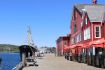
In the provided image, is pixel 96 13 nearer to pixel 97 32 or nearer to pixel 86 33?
pixel 97 32

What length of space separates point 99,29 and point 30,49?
1240cm

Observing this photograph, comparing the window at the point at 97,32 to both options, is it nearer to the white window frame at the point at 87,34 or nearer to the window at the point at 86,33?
the white window frame at the point at 87,34

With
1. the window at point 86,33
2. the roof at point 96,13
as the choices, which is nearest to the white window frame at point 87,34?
the window at point 86,33

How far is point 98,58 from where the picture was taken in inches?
1511

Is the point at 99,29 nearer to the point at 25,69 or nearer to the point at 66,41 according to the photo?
the point at 25,69

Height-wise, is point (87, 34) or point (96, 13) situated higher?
point (96, 13)

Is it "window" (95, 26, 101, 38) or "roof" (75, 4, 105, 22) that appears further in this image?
"window" (95, 26, 101, 38)

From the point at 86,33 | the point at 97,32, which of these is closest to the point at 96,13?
the point at 97,32

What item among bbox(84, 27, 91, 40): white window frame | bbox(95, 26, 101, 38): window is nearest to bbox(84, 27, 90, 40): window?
bbox(84, 27, 91, 40): white window frame

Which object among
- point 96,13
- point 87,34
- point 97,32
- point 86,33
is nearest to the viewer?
point 97,32

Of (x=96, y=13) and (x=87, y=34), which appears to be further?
(x=87, y=34)

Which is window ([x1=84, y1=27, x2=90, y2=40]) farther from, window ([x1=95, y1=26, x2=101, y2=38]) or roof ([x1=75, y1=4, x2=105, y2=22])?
window ([x1=95, y1=26, x2=101, y2=38])

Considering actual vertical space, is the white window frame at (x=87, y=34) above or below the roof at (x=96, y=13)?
below

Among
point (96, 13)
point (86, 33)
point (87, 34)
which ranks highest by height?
point (96, 13)
